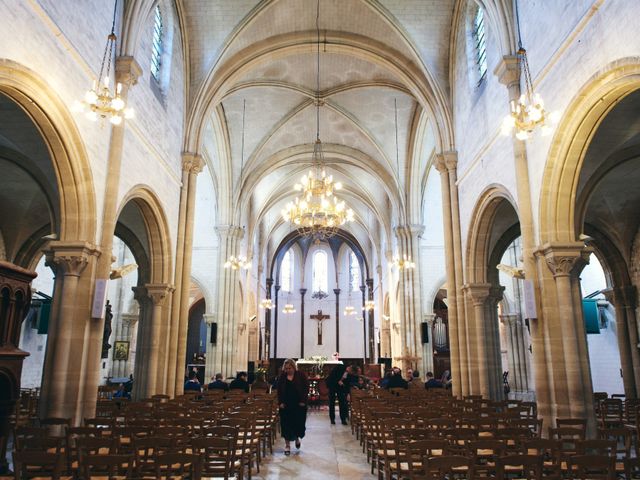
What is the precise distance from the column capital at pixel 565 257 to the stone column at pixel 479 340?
5.08 meters

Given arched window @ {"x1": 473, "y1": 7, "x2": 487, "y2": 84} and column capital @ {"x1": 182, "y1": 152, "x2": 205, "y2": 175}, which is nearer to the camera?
arched window @ {"x1": 473, "y1": 7, "x2": 487, "y2": 84}

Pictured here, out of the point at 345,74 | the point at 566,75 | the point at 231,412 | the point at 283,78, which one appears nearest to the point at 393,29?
the point at 345,74

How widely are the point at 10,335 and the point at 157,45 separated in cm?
1031

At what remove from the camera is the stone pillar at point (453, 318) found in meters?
15.2

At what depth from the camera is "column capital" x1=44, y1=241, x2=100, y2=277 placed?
9.84 meters

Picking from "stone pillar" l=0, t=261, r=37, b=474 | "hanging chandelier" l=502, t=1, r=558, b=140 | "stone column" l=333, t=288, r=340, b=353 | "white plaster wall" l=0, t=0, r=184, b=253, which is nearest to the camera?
"stone pillar" l=0, t=261, r=37, b=474

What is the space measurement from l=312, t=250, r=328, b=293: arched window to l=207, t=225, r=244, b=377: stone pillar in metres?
20.9

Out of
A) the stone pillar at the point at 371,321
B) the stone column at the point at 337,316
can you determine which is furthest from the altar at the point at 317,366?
the stone column at the point at 337,316

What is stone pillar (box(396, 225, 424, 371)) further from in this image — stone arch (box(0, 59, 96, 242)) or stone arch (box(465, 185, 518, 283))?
stone arch (box(0, 59, 96, 242))

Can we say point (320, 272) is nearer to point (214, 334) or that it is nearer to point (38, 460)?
point (214, 334)

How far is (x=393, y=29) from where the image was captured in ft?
53.9

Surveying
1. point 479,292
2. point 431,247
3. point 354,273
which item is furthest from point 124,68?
point 354,273

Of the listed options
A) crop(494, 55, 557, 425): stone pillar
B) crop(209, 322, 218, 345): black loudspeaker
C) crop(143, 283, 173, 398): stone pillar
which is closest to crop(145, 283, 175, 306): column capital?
crop(143, 283, 173, 398): stone pillar

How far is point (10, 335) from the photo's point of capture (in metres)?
7.55
